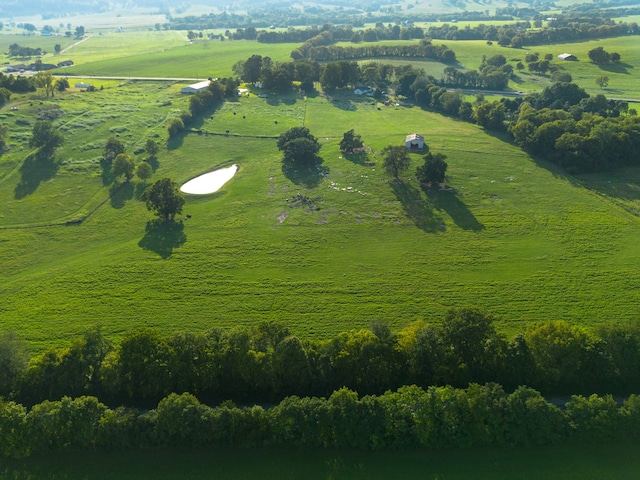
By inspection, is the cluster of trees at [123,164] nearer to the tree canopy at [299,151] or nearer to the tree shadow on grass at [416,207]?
the tree canopy at [299,151]

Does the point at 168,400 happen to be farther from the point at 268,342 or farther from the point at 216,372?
the point at 268,342

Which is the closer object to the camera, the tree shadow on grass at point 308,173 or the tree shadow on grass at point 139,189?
the tree shadow on grass at point 139,189

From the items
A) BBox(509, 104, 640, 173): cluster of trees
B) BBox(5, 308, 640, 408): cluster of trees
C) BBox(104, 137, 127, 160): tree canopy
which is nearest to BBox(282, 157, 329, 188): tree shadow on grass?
BBox(104, 137, 127, 160): tree canopy

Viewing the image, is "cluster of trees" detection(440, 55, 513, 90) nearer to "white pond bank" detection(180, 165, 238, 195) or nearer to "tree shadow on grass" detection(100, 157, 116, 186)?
"white pond bank" detection(180, 165, 238, 195)

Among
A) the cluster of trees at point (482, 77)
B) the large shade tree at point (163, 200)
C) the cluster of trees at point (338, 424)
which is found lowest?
the cluster of trees at point (338, 424)

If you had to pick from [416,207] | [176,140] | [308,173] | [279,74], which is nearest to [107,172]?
[176,140]

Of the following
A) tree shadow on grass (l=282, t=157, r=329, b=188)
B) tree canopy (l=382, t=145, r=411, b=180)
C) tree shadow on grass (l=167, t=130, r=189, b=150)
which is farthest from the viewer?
tree shadow on grass (l=167, t=130, r=189, b=150)

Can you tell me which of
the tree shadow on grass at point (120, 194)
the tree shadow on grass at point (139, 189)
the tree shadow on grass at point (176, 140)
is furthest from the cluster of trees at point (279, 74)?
the tree shadow on grass at point (120, 194)
